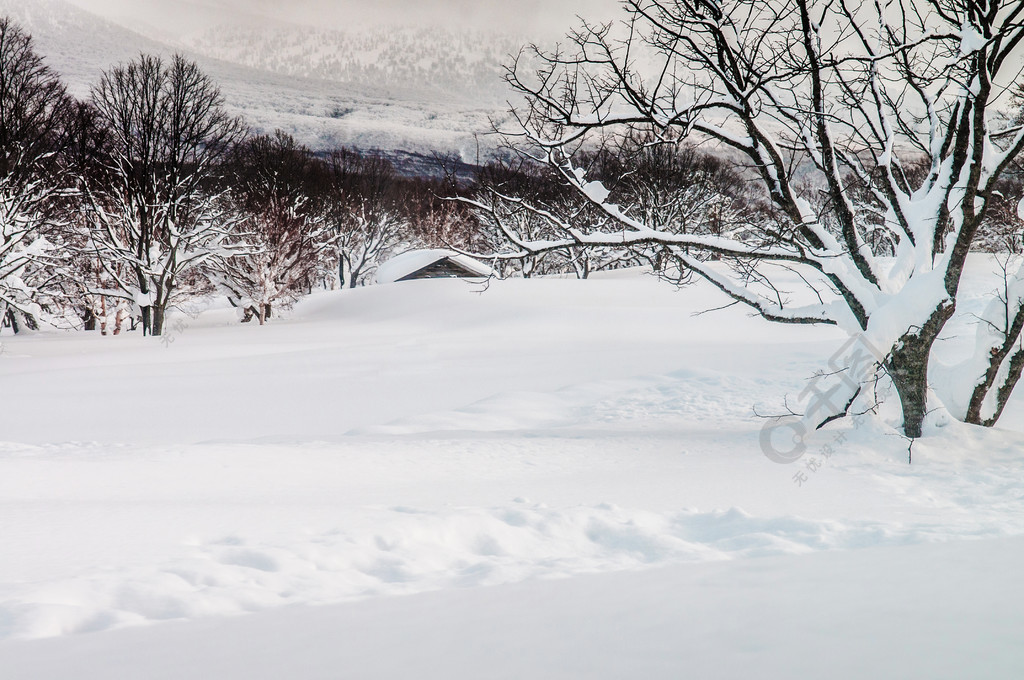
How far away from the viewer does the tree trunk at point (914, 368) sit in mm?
5809

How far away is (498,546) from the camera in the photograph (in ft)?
11.4

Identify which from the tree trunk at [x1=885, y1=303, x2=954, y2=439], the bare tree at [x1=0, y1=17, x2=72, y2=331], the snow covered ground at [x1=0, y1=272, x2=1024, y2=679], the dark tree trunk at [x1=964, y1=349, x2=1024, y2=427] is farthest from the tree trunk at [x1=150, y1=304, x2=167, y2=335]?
the dark tree trunk at [x1=964, y1=349, x2=1024, y2=427]

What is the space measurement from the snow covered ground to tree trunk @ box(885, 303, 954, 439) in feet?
0.71

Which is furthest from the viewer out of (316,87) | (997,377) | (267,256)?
(316,87)

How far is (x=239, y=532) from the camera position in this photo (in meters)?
3.46

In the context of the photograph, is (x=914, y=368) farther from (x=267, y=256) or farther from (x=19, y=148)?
(x=267, y=256)

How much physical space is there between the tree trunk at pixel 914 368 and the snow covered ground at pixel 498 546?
0.22m

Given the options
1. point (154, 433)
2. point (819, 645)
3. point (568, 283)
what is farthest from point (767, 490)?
point (568, 283)

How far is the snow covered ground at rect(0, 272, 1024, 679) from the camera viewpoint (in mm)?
2230

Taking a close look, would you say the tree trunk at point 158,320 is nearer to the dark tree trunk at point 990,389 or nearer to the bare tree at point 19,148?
the bare tree at point 19,148

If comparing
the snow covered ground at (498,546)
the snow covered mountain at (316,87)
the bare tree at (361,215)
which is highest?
the snow covered mountain at (316,87)

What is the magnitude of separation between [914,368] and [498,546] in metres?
4.35

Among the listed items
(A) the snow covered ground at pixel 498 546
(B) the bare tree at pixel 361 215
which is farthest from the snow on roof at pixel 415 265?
(A) the snow covered ground at pixel 498 546

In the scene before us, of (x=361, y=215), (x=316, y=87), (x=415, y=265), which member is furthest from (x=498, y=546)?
(x=316, y=87)
